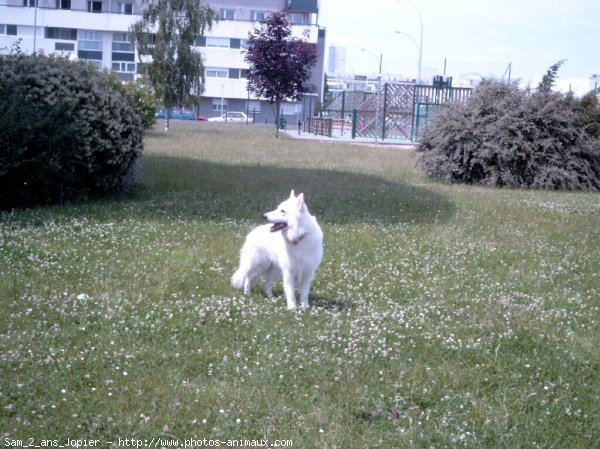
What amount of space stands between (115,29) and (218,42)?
11806mm

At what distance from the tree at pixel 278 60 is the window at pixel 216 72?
3755 centimetres

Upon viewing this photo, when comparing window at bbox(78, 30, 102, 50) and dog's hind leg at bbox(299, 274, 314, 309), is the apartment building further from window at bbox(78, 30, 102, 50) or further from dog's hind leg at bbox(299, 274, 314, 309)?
dog's hind leg at bbox(299, 274, 314, 309)

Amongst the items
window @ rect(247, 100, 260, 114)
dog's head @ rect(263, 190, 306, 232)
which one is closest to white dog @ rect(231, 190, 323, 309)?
dog's head @ rect(263, 190, 306, 232)

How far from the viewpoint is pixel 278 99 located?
1757 inches

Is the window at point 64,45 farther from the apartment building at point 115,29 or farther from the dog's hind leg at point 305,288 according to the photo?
the dog's hind leg at point 305,288

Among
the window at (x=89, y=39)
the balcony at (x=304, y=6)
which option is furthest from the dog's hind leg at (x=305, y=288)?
the balcony at (x=304, y=6)

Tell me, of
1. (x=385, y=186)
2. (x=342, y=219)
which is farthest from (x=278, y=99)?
(x=342, y=219)

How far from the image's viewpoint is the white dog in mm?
7648

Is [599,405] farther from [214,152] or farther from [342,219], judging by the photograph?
[214,152]

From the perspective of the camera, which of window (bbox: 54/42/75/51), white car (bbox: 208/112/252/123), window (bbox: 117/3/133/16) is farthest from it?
white car (bbox: 208/112/252/123)

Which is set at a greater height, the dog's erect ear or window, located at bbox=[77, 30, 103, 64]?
window, located at bbox=[77, 30, 103, 64]

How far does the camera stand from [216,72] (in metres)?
81.8

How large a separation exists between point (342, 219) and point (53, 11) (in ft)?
220

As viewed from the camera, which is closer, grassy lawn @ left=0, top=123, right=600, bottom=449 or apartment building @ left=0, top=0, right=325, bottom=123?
grassy lawn @ left=0, top=123, right=600, bottom=449
